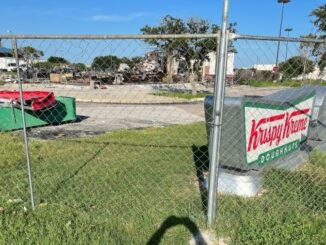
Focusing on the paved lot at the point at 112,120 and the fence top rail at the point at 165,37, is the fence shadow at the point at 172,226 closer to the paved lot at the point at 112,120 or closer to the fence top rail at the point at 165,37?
the fence top rail at the point at 165,37

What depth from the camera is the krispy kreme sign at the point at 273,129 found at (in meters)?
4.42

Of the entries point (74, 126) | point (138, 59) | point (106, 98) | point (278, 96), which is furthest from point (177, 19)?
point (138, 59)

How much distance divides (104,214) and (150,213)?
49cm

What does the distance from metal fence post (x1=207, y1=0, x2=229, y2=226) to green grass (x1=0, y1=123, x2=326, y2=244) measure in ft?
0.99

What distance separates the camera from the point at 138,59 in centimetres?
386

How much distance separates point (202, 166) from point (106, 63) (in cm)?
290

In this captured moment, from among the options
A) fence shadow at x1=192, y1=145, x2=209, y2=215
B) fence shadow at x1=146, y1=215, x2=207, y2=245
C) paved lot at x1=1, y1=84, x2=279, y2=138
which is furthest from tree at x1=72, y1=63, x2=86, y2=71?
paved lot at x1=1, y1=84, x2=279, y2=138

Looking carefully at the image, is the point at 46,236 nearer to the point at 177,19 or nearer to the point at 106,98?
the point at 106,98

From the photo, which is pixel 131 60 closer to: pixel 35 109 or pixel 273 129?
pixel 273 129

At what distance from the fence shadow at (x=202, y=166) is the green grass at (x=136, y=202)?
0.08m

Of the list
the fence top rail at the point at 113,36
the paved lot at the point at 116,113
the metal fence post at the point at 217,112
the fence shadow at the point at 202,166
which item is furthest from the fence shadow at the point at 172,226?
the paved lot at the point at 116,113

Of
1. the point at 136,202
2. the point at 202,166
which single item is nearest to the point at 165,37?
the point at 136,202

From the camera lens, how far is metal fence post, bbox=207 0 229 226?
3.06m

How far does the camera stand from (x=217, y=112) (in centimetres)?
329
